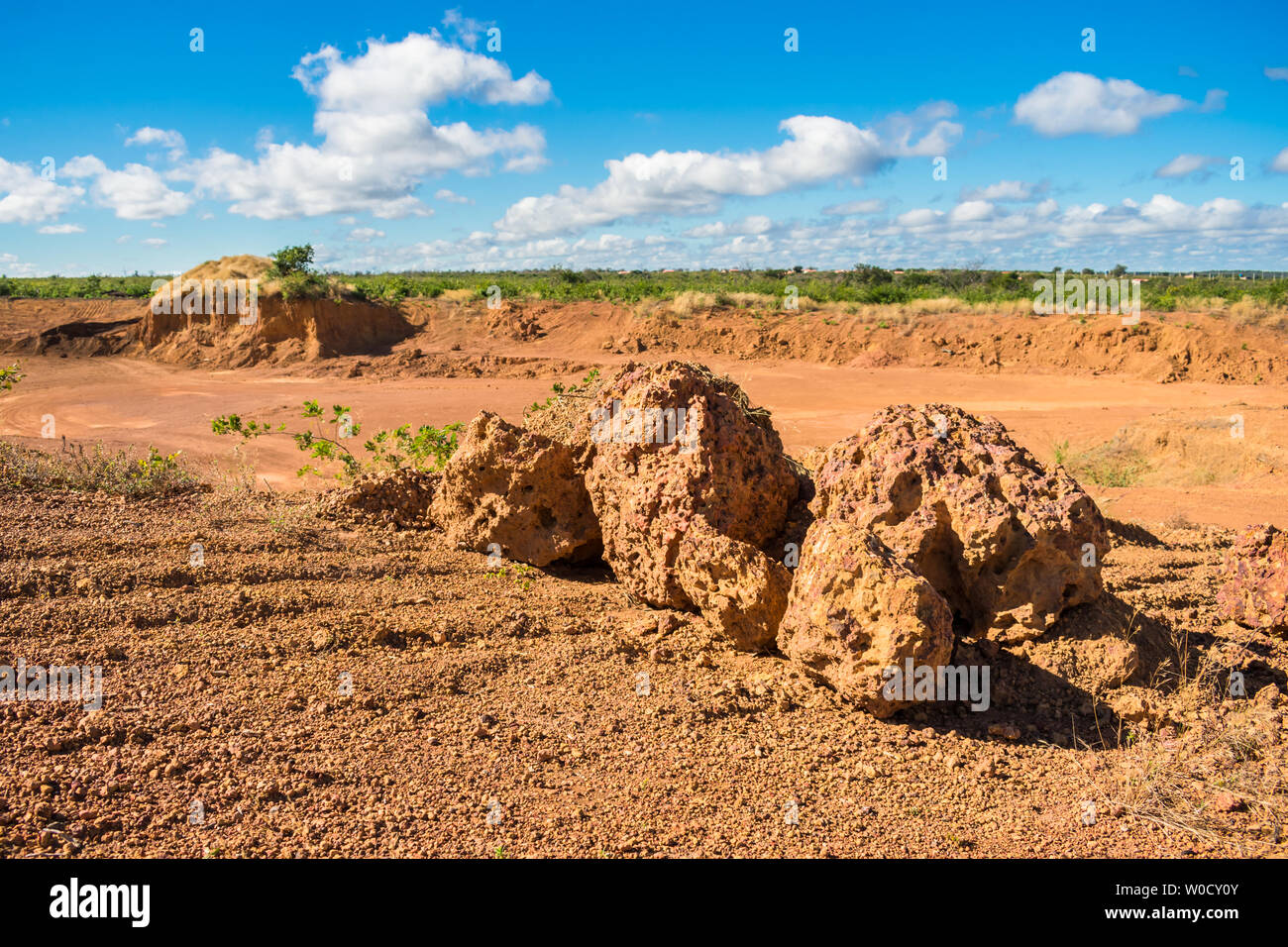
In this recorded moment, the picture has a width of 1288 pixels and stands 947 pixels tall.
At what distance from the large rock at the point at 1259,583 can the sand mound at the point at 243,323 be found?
23245 millimetres

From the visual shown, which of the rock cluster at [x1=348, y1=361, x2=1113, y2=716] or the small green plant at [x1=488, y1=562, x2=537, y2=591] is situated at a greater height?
the rock cluster at [x1=348, y1=361, x2=1113, y2=716]

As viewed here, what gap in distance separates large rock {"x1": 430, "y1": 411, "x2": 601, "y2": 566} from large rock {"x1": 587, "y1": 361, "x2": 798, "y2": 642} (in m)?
0.42

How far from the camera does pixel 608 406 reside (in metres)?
5.23

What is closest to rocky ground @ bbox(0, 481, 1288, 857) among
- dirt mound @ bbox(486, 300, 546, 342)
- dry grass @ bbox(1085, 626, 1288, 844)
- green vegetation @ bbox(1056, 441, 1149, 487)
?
dry grass @ bbox(1085, 626, 1288, 844)

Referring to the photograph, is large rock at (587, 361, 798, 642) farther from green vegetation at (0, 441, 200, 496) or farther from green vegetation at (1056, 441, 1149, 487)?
green vegetation at (1056, 441, 1149, 487)

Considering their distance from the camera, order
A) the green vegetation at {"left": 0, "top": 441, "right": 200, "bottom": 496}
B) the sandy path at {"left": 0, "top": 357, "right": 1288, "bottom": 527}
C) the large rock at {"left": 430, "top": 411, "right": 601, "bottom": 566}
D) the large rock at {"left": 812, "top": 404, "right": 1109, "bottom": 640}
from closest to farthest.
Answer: the large rock at {"left": 812, "top": 404, "right": 1109, "bottom": 640}, the large rock at {"left": 430, "top": 411, "right": 601, "bottom": 566}, the green vegetation at {"left": 0, "top": 441, "right": 200, "bottom": 496}, the sandy path at {"left": 0, "top": 357, "right": 1288, "bottom": 527}

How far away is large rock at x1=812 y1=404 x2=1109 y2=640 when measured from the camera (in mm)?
3994

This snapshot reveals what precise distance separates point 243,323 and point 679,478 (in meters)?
24.1

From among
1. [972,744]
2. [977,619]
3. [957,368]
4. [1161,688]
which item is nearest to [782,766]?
[972,744]

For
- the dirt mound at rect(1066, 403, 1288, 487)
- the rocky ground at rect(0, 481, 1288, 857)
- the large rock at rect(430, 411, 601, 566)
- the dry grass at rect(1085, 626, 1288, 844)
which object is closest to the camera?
the rocky ground at rect(0, 481, 1288, 857)

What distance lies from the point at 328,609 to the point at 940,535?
336cm

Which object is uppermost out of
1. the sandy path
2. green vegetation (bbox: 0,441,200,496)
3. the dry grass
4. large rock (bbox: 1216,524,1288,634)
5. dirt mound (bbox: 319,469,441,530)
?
the sandy path

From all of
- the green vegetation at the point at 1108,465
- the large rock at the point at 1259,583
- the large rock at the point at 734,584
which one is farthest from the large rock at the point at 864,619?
the green vegetation at the point at 1108,465

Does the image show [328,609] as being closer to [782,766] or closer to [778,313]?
[782,766]
